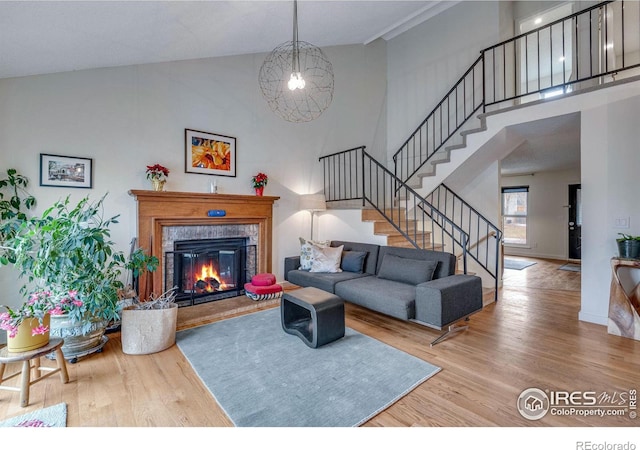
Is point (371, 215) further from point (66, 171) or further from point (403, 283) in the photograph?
point (66, 171)

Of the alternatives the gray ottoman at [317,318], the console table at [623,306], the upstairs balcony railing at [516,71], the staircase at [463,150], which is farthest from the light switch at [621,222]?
the gray ottoman at [317,318]

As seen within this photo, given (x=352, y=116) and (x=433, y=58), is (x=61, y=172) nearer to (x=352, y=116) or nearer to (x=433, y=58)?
(x=352, y=116)

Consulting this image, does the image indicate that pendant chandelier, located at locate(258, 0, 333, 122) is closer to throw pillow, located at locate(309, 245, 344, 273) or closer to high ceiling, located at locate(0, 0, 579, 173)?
high ceiling, located at locate(0, 0, 579, 173)

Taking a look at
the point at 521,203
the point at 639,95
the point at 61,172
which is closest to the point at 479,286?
the point at 639,95

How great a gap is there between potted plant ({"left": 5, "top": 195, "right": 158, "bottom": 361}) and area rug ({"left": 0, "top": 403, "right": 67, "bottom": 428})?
27.3 inches

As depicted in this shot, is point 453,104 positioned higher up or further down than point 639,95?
higher up

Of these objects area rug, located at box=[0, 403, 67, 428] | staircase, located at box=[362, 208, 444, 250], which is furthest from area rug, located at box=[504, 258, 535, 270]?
area rug, located at box=[0, 403, 67, 428]

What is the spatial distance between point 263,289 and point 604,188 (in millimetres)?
4089

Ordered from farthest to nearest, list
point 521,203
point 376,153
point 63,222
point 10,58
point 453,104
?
point 521,203, point 376,153, point 453,104, point 10,58, point 63,222

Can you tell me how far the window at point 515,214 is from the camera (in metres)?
8.55

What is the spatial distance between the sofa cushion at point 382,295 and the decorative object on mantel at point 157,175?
2.50 meters

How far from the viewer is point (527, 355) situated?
252cm

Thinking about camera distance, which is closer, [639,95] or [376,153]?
[639,95]

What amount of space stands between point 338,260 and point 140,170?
2801 mm
